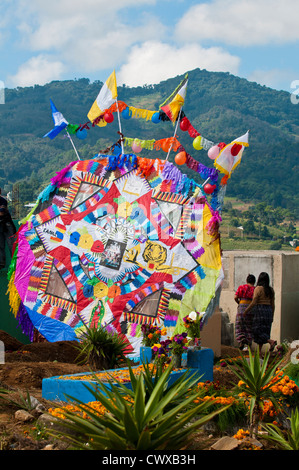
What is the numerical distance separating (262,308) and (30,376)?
4.08 metres

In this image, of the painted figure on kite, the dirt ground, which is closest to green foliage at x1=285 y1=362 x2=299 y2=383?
the dirt ground

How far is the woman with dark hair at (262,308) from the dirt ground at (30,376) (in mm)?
1072

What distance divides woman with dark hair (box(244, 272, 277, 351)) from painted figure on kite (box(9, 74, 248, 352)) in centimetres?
78

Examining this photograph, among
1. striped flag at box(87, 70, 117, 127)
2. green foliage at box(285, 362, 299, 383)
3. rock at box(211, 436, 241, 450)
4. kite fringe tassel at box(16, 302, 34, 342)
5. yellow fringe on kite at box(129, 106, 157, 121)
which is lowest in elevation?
rock at box(211, 436, 241, 450)

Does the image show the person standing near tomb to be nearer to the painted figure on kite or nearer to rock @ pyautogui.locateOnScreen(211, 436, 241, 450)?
the painted figure on kite

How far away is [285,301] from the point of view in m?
13.4

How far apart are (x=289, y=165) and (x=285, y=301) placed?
8482cm

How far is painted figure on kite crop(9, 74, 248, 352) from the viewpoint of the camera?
1096cm

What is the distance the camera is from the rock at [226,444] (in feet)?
18.6

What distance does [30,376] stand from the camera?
897 centimetres

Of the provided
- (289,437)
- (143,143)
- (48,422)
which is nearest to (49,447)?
(48,422)

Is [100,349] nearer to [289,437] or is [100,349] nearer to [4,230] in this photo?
[289,437]

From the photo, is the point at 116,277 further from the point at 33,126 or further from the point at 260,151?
the point at 33,126
